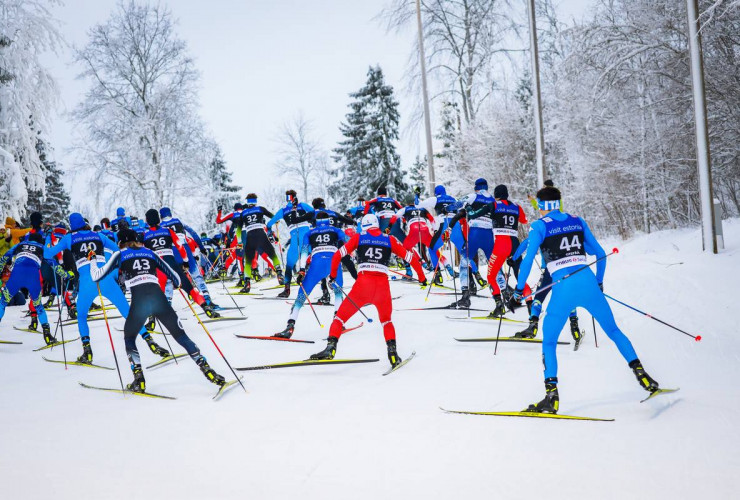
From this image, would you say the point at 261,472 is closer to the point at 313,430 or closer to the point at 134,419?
the point at 313,430

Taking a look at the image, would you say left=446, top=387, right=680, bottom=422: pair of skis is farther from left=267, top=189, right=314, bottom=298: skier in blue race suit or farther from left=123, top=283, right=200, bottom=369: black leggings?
left=267, top=189, right=314, bottom=298: skier in blue race suit

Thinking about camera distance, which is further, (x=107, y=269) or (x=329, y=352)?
(x=329, y=352)

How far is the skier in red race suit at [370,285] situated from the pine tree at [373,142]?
954 inches

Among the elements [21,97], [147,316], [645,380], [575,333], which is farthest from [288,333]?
[21,97]

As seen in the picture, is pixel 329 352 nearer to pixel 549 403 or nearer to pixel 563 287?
pixel 549 403

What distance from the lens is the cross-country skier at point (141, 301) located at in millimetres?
5816

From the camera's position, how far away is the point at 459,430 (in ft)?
13.9

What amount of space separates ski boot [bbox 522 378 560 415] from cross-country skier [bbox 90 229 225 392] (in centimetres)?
340

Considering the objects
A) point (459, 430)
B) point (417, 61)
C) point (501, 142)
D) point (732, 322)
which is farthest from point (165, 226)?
point (501, 142)

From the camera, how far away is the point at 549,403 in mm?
4434

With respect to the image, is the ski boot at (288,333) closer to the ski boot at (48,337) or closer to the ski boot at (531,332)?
the ski boot at (531,332)

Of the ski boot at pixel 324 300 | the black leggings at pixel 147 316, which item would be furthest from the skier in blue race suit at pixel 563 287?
the ski boot at pixel 324 300

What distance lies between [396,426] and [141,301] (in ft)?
11.2

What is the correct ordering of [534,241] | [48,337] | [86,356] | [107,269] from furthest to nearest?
[48,337], [86,356], [107,269], [534,241]
